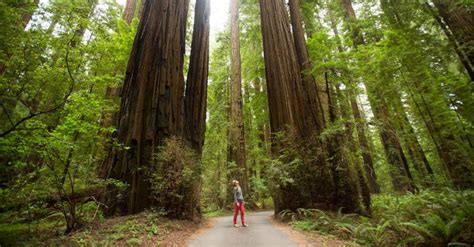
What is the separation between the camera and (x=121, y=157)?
6461 millimetres

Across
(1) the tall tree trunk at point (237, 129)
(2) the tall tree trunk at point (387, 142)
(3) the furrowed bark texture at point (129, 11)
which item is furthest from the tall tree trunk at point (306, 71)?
(3) the furrowed bark texture at point (129, 11)

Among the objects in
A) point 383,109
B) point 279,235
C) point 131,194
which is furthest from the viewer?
point 383,109

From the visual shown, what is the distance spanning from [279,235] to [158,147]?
3646 mm

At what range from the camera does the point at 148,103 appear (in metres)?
7.11

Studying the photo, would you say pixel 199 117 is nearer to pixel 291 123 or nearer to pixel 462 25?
pixel 291 123

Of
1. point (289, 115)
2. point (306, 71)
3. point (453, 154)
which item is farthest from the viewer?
point (306, 71)

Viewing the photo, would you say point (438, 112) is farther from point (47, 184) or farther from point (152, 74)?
point (47, 184)

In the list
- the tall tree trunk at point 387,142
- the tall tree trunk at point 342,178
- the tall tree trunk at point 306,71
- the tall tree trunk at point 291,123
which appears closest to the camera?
the tall tree trunk at point 342,178

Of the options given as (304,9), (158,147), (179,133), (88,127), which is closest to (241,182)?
(179,133)

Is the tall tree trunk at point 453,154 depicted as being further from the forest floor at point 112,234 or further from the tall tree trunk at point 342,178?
the forest floor at point 112,234

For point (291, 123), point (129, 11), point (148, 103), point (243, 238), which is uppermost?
point (129, 11)

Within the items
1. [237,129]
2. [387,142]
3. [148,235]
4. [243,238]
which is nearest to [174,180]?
[148,235]

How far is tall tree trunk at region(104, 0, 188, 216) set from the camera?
6172 millimetres

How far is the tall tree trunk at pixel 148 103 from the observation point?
20.2 ft
